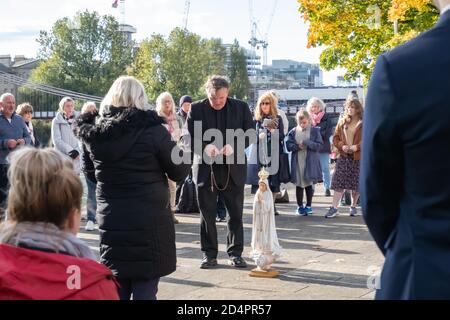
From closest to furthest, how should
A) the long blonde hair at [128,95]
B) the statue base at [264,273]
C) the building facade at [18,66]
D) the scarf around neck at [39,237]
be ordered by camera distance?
the scarf around neck at [39,237], the long blonde hair at [128,95], the statue base at [264,273], the building facade at [18,66]

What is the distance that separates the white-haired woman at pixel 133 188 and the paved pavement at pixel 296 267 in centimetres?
140

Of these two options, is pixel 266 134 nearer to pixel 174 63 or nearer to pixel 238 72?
pixel 174 63

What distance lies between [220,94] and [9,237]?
16.7ft

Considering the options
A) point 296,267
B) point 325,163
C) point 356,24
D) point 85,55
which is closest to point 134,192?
point 296,267

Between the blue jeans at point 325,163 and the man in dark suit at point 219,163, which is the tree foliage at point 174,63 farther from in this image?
the man in dark suit at point 219,163

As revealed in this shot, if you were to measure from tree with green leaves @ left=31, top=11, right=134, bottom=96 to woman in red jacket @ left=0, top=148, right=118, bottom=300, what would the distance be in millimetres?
121849

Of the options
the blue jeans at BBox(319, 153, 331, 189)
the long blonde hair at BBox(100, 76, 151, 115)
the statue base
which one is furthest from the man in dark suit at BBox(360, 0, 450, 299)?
the blue jeans at BBox(319, 153, 331, 189)

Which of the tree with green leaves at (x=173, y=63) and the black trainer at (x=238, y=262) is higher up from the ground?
the tree with green leaves at (x=173, y=63)

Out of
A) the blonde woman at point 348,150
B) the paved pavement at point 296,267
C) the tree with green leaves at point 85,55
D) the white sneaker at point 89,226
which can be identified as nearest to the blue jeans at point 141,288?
the paved pavement at point 296,267

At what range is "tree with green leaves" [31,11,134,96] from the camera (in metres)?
125

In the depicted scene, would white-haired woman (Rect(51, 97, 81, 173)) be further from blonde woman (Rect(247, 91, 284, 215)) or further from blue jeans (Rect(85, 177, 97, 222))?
blonde woman (Rect(247, 91, 284, 215))

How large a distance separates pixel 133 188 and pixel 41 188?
7.19 feet

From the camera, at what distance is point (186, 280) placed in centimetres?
723

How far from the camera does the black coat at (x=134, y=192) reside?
480 centimetres
